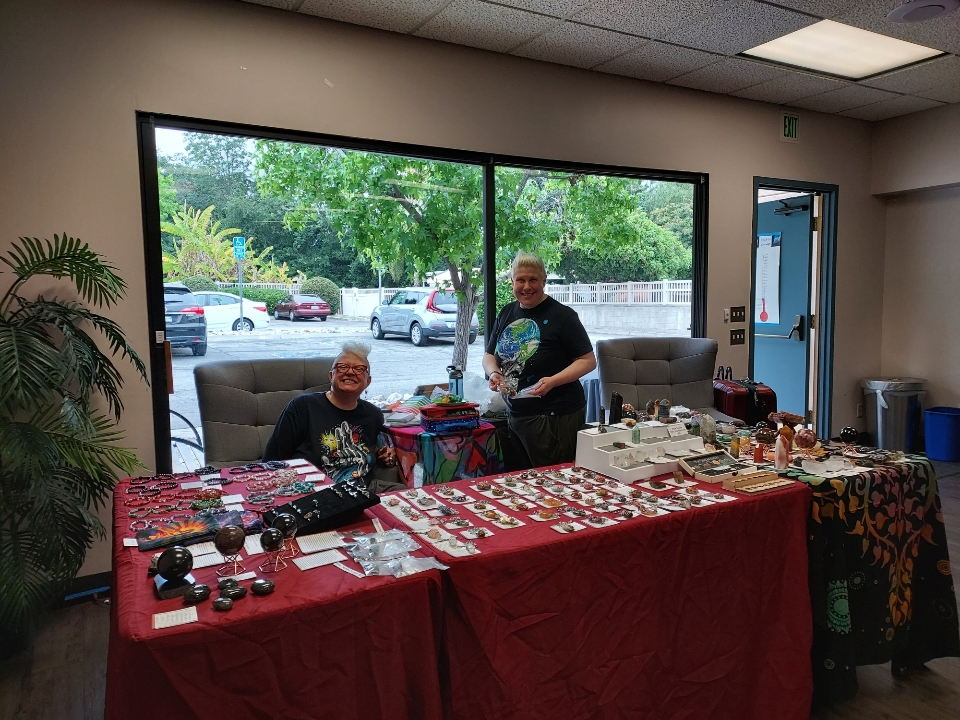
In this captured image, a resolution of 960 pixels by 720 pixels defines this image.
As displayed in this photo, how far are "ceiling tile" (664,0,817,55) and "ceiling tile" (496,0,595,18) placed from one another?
2.14 feet

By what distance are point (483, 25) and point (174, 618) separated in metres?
3.21

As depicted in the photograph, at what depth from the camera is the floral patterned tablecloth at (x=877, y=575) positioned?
2.06 m

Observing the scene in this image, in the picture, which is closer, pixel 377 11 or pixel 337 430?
pixel 337 430

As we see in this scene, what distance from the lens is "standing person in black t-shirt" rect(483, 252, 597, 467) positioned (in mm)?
3098

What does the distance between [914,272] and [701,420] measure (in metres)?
4.20

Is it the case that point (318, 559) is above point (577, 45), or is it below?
below

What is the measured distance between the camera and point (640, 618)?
172 centimetres

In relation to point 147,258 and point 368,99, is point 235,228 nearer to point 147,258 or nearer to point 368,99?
point 147,258

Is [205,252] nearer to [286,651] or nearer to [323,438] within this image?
[323,438]

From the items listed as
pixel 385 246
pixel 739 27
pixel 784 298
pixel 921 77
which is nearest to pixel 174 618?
pixel 385 246

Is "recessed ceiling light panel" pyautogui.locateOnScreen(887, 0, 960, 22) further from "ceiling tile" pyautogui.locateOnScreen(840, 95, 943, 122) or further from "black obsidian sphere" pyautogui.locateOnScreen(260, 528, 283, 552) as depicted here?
"black obsidian sphere" pyautogui.locateOnScreen(260, 528, 283, 552)

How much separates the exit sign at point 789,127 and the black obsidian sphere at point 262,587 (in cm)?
515

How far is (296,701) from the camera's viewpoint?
128 centimetres

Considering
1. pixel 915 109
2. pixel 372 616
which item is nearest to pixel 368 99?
pixel 372 616
